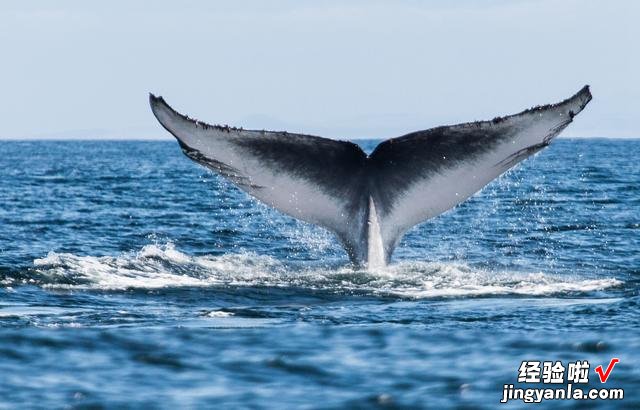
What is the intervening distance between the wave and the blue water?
0.04 meters

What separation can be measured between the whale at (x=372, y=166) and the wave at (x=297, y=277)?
22.0 inches

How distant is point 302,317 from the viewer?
1147 centimetres

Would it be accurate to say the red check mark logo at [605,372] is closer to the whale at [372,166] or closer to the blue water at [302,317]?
the blue water at [302,317]

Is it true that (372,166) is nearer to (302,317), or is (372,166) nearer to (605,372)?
(302,317)

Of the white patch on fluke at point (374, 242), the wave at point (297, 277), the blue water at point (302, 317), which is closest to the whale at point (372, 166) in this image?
the white patch on fluke at point (374, 242)

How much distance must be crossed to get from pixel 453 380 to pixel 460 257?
809 cm

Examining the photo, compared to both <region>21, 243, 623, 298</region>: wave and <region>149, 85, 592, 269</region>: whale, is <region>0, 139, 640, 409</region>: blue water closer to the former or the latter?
<region>21, 243, 623, 298</region>: wave

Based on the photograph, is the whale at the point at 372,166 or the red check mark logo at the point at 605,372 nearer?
the red check mark logo at the point at 605,372

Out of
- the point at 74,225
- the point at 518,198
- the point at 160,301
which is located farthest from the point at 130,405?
the point at 518,198

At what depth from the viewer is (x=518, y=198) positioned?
3350cm
